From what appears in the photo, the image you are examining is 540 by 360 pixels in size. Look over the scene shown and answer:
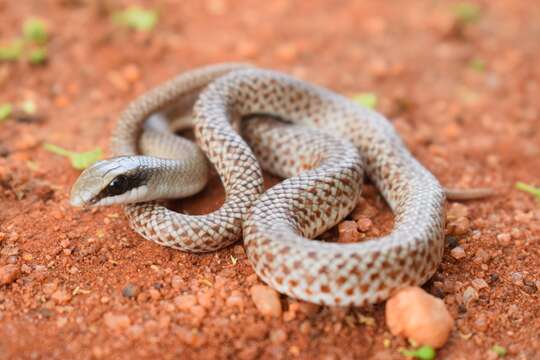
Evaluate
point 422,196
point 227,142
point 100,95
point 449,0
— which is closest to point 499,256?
point 422,196

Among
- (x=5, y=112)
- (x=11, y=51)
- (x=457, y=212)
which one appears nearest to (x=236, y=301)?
(x=457, y=212)

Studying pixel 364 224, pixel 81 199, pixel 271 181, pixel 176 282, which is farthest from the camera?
pixel 271 181

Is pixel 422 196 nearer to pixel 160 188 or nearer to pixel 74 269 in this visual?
pixel 160 188

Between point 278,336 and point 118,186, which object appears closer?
point 278,336

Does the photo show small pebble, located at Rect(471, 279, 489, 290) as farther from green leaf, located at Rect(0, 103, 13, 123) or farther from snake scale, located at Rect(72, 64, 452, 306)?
green leaf, located at Rect(0, 103, 13, 123)

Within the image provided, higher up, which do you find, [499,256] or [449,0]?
[449,0]

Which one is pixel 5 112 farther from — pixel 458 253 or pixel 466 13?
pixel 466 13

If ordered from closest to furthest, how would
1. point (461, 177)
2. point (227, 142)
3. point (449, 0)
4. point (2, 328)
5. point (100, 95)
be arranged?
point (2, 328) → point (227, 142) → point (461, 177) → point (100, 95) → point (449, 0)
